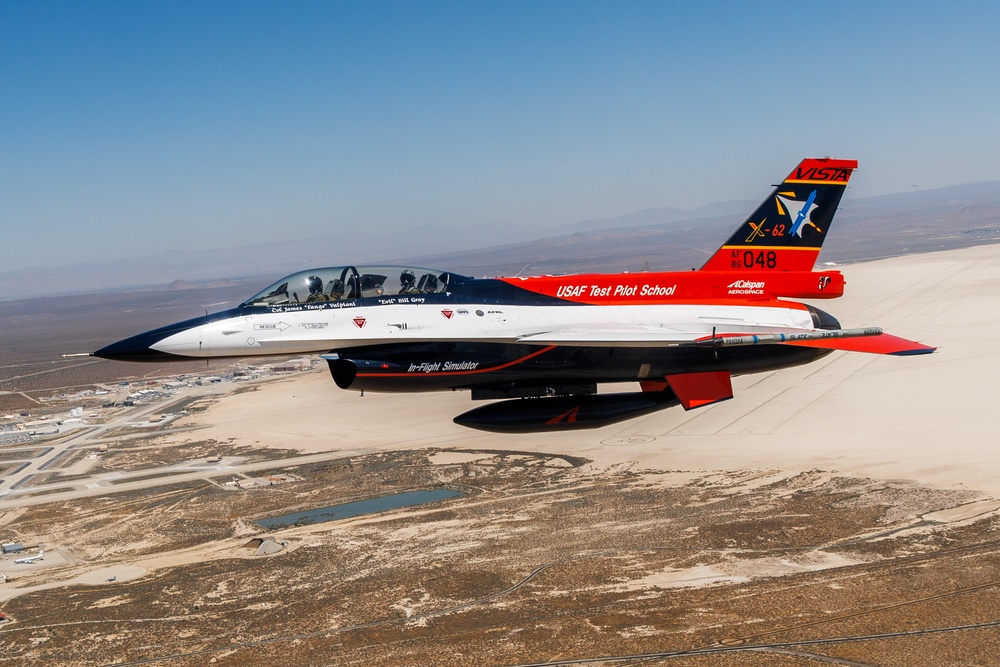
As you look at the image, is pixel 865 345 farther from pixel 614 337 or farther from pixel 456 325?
pixel 456 325

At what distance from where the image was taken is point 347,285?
2498 centimetres

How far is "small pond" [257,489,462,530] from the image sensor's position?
3691 centimetres

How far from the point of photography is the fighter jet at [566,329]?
24.4 meters

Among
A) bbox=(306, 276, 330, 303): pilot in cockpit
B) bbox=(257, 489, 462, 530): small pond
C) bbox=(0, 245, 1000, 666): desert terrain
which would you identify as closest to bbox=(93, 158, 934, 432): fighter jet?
bbox=(306, 276, 330, 303): pilot in cockpit

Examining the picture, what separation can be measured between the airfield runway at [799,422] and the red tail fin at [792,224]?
13.0 m

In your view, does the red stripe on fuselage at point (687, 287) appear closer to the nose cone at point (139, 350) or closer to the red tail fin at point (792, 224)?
the red tail fin at point (792, 224)

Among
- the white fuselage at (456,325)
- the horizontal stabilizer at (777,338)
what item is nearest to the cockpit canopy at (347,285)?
the white fuselage at (456,325)

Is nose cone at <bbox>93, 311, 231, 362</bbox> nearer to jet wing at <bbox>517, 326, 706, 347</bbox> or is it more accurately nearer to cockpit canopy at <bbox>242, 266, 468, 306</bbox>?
cockpit canopy at <bbox>242, 266, 468, 306</bbox>

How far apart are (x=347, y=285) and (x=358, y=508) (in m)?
16.0

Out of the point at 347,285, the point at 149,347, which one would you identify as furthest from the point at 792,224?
the point at 149,347

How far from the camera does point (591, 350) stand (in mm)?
26141

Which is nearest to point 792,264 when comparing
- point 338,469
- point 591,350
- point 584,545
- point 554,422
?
point 591,350

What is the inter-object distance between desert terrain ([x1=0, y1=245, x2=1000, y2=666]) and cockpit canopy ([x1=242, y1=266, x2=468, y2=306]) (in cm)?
977

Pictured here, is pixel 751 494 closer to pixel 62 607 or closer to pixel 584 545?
pixel 584 545
